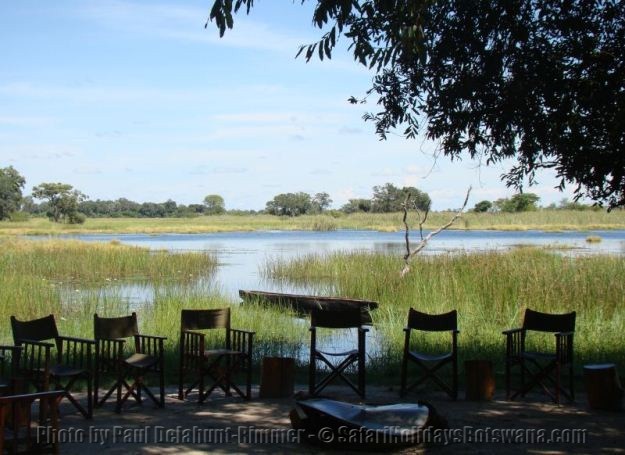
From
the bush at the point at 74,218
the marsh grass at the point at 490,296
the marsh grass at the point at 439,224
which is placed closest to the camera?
the marsh grass at the point at 490,296

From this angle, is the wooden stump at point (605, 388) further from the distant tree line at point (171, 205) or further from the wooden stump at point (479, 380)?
the distant tree line at point (171, 205)

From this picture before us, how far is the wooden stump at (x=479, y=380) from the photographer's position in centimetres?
612

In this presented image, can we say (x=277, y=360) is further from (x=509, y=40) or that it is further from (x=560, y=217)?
(x=560, y=217)

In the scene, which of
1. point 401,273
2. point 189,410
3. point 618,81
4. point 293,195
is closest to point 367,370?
point 189,410

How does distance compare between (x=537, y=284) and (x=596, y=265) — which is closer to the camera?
(x=537, y=284)

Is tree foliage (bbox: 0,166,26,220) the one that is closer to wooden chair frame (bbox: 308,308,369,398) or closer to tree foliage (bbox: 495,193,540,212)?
tree foliage (bbox: 495,193,540,212)

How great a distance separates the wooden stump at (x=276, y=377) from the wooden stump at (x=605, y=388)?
2460 millimetres

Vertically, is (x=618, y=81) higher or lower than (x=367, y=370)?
higher

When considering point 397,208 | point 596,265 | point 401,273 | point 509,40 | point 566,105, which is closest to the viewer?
point 566,105

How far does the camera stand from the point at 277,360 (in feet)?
20.4

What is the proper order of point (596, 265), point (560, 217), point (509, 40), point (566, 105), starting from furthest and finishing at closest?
point (560, 217) < point (596, 265) < point (509, 40) < point (566, 105)

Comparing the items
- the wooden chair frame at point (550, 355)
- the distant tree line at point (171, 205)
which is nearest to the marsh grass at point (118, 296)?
the wooden chair frame at point (550, 355)

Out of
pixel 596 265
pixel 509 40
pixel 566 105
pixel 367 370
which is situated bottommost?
pixel 367 370

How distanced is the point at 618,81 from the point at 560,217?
47862 millimetres
